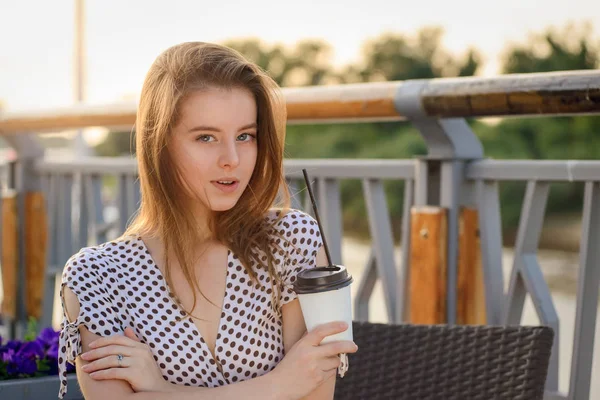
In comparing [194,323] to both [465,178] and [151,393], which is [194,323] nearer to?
[151,393]

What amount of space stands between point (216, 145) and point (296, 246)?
0.28 metres

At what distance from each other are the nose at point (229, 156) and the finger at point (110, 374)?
16.6 inches

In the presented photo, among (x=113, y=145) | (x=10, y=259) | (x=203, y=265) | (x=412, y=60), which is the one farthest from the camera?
(x=113, y=145)

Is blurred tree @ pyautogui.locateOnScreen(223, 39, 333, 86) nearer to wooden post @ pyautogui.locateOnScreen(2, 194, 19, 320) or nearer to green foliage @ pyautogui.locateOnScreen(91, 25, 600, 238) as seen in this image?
green foliage @ pyautogui.locateOnScreen(91, 25, 600, 238)

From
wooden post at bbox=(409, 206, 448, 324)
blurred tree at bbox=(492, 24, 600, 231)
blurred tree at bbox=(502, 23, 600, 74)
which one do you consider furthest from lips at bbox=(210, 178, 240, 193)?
blurred tree at bbox=(502, 23, 600, 74)

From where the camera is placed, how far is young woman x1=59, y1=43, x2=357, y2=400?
4.77 ft

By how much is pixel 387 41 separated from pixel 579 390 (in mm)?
12243

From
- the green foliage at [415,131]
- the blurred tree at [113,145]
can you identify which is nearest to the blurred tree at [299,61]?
the green foliage at [415,131]

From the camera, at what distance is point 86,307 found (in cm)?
147

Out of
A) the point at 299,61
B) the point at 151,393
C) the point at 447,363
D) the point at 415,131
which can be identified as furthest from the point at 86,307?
the point at 299,61

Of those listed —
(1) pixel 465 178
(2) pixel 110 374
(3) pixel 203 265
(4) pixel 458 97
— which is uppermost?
(4) pixel 458 97

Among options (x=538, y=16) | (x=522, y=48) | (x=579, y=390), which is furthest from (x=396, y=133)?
(x=579, y=390)

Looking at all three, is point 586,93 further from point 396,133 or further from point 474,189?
point 396,133

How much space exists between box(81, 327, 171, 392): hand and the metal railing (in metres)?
0.88
